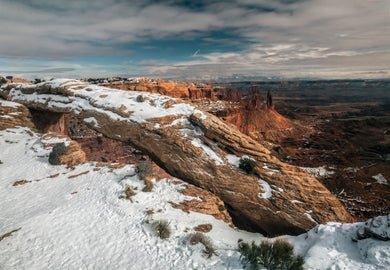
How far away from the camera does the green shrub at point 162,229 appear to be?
656cm

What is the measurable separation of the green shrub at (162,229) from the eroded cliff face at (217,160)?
3626 millimetres

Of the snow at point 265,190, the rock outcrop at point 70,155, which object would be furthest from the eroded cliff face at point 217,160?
the rock outcrop at point 70,155

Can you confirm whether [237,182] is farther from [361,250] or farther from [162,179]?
[361,250]

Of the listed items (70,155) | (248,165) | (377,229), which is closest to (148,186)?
(248,165)

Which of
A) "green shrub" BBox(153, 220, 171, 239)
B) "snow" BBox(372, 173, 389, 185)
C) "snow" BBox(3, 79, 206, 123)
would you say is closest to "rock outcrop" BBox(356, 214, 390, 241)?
"green shrub" BBox(153, 220, 171, 239)

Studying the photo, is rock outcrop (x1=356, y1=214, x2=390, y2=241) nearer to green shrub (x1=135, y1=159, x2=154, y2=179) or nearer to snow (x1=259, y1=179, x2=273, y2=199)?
snow (x1=259, y1=179, x2=273, y2=199)

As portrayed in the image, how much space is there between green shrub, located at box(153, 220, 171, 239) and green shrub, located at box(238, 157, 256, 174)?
5.04 meters

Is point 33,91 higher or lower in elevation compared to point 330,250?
higher

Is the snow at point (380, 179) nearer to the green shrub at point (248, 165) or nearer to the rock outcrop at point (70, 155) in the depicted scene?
the green shrub at point (248, 165)

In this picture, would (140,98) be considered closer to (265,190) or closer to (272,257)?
(265,190)

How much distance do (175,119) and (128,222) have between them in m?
6.54

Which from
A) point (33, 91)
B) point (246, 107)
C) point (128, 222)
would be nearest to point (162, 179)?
point (128, 222)

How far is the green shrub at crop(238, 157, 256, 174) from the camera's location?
9883 millimetres

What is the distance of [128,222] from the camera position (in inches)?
285
